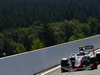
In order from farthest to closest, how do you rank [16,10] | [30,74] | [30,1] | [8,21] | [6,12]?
[30,1], [16,10], [6,12], [8,21], [30,74]

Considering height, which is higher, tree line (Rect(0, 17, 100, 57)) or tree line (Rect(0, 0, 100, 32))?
tree line (Rect(0, 0, 100, 32))

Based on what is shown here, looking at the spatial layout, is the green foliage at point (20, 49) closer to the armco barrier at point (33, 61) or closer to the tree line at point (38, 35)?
the tree line at point (38, 35)

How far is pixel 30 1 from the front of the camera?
4968 inches

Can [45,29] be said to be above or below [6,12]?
below

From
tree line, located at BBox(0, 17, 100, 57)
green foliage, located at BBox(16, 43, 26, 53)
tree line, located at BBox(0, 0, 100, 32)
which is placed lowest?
green foliage, located at BBox(16, 43, 26, 53)

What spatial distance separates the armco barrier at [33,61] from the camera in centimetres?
1054

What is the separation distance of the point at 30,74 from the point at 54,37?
62.7 m

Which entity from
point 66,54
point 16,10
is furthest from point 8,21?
point 66,54

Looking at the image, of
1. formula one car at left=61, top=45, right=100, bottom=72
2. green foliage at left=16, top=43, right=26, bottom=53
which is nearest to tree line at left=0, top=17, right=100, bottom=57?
green foliage at left=16, top=43, right=26, bottom=53

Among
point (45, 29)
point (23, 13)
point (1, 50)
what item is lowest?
point (1, 50)

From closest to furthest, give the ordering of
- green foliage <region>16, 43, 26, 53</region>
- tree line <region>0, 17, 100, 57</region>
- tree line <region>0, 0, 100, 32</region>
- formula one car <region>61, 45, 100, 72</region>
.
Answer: formula one car <region>61, 45, 100, 72</region>
green foliage <region>16, 43, 26, 53</region>
tree line <region>0, 17, 100, 57</region>
tree line <region>0, 0, 100, 32</region>

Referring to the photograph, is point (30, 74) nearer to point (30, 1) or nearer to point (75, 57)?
point (75, 57)

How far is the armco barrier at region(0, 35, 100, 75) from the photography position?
10540 millimetres

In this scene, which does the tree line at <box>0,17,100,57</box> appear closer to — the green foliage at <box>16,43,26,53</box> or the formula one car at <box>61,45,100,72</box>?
the green foliage at <box>16,43,26,53</box>
